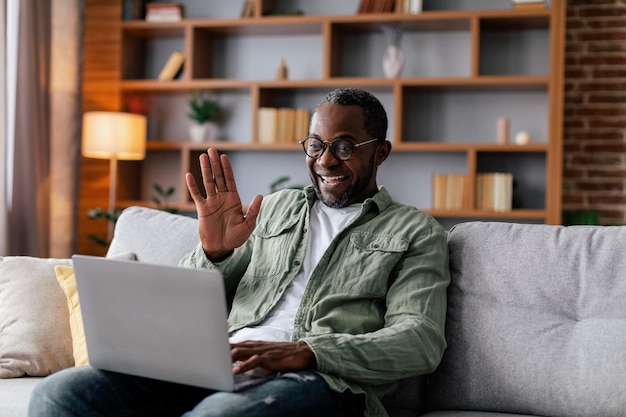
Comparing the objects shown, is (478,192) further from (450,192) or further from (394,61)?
(394,61)

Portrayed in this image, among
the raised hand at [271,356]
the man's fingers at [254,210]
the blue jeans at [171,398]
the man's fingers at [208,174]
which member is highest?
Answer: the man's fingers at [208,174]

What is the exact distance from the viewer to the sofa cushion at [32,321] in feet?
7.35

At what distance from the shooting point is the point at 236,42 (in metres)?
5.05

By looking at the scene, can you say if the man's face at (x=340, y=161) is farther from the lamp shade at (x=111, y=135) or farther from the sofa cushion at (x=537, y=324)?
the lamp shade at (x=111, y=135)

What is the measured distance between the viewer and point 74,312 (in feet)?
7.42

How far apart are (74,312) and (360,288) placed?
0.80 m

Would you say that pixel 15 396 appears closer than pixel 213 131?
Yes

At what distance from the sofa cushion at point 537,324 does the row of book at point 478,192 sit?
7.82 ft

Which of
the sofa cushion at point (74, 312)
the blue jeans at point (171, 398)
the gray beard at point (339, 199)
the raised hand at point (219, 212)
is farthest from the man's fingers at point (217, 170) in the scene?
the blue jeans at point (171, 398)

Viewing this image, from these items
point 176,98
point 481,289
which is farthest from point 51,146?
point 481,289

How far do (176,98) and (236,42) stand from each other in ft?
1.61

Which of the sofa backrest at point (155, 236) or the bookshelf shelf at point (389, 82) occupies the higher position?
the bookshelf shelf at point (389, 82)

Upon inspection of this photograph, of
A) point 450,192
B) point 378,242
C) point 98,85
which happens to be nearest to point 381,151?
point 378,242

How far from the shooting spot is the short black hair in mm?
2180
